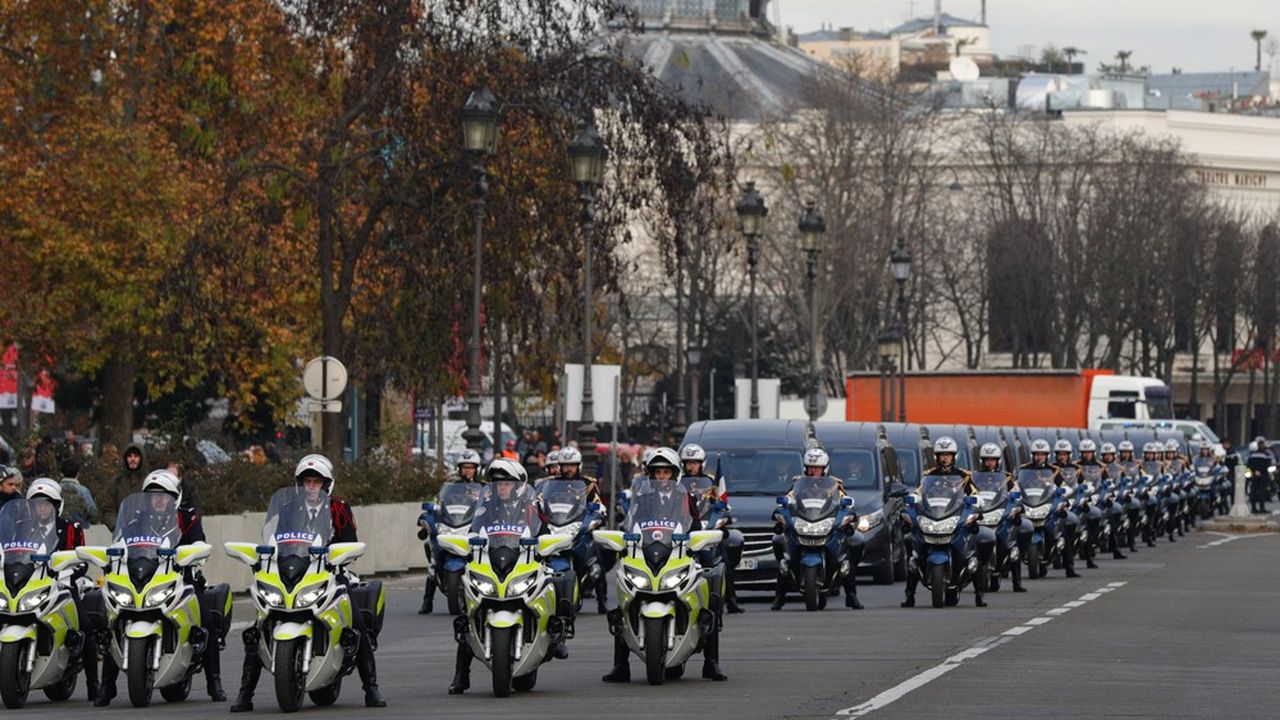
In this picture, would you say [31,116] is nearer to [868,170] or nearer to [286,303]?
[286,303]

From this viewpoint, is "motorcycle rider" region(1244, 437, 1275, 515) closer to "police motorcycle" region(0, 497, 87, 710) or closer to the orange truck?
the orange truck

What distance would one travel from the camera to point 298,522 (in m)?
19.3

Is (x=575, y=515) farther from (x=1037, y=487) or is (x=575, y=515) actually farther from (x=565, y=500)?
(x=1037, y=487)

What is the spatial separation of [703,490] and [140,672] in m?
10.2

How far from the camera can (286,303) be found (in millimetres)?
52531

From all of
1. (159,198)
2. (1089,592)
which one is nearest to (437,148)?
(159,198)

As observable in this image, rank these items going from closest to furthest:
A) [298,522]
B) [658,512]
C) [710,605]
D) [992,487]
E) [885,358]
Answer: [298,522] < [710,605] < [658,512] < [992,487] < [885,358]

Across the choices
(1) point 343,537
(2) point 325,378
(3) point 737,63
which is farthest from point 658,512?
(3) point 737,63

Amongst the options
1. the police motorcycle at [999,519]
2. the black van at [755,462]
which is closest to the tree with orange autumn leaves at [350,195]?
the black van at [755,462]

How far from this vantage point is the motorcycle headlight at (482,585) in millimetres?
19891

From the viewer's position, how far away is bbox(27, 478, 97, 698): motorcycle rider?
66.8ft

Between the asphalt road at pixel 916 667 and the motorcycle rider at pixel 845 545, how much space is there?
9.2 inches

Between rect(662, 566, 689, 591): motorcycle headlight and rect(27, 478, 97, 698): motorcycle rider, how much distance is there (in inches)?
144

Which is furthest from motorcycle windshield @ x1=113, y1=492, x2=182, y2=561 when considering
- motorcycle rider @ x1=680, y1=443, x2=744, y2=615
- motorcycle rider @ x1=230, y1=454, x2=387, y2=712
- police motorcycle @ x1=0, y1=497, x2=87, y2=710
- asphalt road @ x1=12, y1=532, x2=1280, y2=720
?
motorcycle rider @ x1=680, y1=443, x2=744, y2=615
